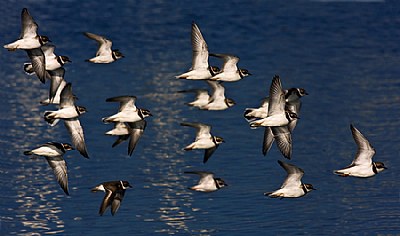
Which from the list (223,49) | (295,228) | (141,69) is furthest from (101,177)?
(223,49)

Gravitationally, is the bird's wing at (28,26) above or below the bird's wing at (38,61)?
above

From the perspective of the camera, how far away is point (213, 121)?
57688 mm

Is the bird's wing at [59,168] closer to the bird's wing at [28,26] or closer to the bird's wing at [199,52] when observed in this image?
the bird's wing at [28,26]

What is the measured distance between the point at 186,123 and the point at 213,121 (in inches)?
690

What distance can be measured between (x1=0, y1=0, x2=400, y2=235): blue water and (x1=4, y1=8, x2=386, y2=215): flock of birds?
3721mm

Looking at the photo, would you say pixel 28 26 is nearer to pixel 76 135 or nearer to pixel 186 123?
pixel 76 135

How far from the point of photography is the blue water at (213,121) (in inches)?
1762

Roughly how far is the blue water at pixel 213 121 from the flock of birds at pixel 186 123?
146 inches

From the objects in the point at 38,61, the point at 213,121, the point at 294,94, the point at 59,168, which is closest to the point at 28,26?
the point at 38,61

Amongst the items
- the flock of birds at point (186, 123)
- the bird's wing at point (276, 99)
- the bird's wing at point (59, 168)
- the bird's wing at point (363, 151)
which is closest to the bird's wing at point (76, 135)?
the flock of birds at point (186, 123)

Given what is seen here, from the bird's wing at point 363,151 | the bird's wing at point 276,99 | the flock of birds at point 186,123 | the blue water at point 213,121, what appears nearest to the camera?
the bird's wing at point 276,99

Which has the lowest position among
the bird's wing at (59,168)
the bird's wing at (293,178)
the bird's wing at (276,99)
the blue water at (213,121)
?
the blue water at (213,121)

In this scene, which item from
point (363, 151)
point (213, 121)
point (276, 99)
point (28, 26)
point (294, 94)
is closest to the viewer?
point (276, 99)

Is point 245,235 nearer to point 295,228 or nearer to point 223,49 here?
point 295,228
